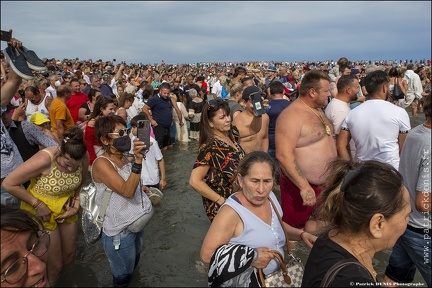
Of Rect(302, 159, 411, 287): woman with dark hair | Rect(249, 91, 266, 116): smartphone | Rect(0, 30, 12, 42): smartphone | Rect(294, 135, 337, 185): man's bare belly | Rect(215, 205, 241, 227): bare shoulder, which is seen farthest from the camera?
Rect(249, 91, 266, 116): smartphone

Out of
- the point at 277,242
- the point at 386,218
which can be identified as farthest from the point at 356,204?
the point at 277,242

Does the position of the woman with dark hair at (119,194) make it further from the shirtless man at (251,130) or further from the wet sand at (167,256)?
the shirtless man at (251,130)

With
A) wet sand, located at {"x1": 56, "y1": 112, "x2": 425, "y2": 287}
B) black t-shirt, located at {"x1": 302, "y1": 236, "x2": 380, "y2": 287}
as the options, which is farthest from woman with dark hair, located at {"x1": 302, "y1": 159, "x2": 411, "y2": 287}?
wet sand, located at {"x1": 56, "y1": 112, "x2": 425, "y2": 287}

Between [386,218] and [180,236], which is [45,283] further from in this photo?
[180,236]

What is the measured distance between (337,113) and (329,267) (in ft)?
12.4

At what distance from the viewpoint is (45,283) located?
152 cm

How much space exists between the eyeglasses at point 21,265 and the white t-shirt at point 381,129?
11.8 feet

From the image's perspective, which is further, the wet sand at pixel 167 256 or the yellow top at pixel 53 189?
the wet sand at pixel 167 256

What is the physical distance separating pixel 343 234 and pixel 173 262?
3131mm

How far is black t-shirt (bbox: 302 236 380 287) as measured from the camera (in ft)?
A: 4.74

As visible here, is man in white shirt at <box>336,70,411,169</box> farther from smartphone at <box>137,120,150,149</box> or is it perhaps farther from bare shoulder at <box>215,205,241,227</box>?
smartphone at <box>137,120,150,149</box>

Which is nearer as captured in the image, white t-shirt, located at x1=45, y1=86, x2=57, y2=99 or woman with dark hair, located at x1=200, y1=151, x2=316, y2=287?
woman with dark hair, located at x1=200, y1=151, x2=316, y2=287

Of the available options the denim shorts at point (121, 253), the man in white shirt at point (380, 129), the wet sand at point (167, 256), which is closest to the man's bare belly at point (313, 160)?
the man in white shirt at point (380, 129)

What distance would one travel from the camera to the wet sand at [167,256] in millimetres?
3965
